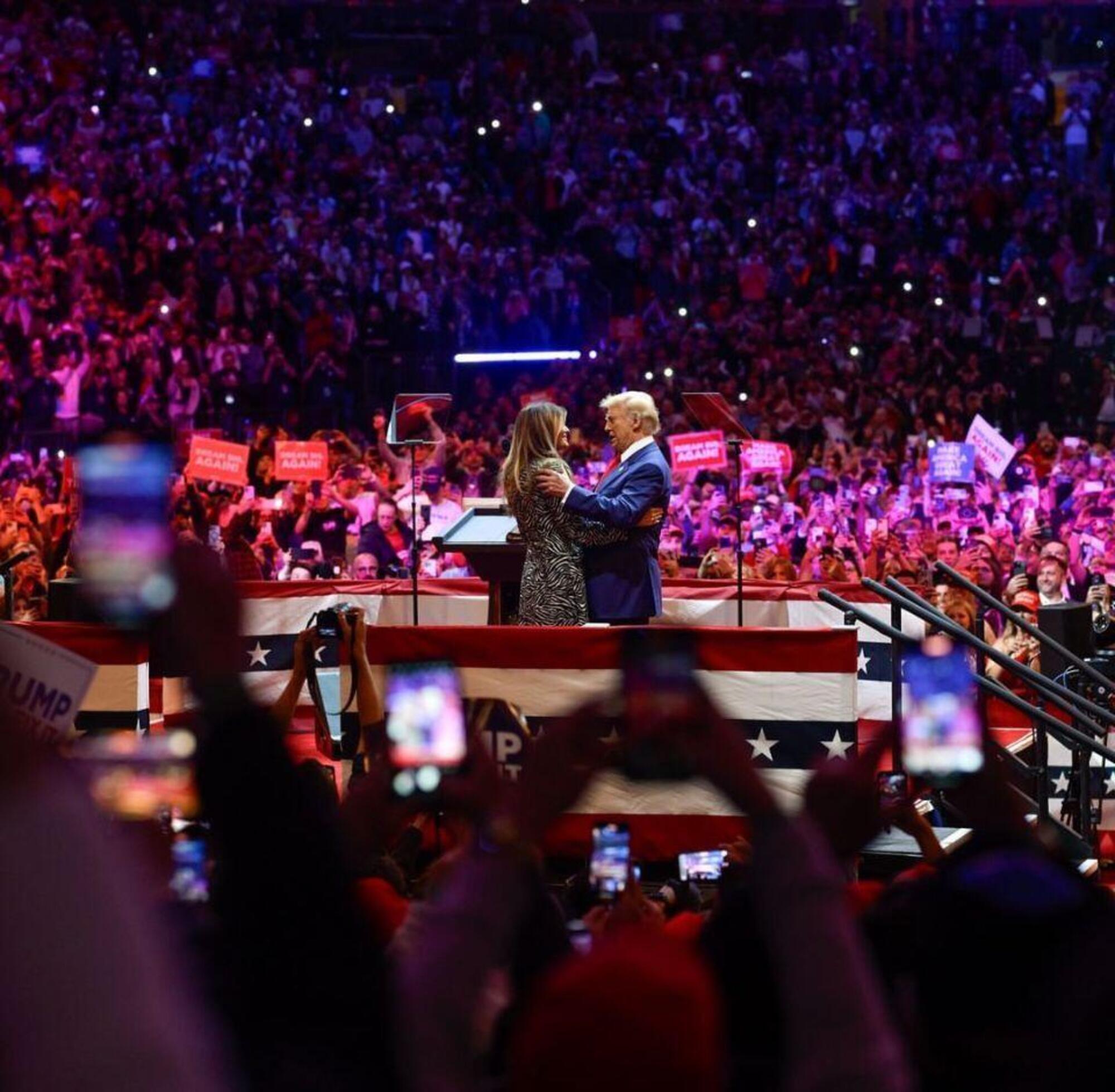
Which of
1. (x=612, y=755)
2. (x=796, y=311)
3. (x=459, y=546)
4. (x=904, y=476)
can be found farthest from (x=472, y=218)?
(x=612, y=755)

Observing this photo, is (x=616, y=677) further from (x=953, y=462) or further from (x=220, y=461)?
(x=953, y=462)

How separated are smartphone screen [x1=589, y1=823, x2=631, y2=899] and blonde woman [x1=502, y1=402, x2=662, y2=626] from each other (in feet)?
12.0

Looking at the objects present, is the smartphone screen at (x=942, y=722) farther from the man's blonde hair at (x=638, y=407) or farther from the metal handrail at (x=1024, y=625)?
the metal handrail at (x=1024, y=625)

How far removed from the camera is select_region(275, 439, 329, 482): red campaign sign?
14.2m

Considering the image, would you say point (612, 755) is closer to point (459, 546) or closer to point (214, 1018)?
point (214, 1018)

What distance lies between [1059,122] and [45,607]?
2044cm

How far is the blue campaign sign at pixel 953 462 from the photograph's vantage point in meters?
14.4

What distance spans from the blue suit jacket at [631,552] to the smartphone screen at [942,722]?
4.21 m

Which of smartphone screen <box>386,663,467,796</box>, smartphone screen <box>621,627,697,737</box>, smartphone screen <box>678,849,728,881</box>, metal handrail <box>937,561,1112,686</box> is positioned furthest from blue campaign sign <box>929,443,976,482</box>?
smartphone screen <box>621,627,697,737</box>

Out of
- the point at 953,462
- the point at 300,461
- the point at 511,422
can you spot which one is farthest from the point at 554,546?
the point at 511,422

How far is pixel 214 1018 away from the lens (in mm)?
1730

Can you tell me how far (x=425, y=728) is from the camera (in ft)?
8.52

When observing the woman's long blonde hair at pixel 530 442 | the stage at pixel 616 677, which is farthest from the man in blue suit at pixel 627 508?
the stage at pixel 616 677

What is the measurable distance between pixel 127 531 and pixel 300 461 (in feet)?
Result: 39.7
